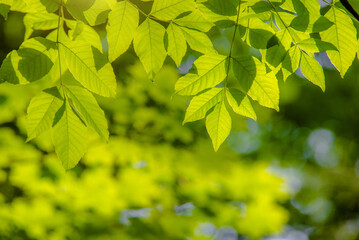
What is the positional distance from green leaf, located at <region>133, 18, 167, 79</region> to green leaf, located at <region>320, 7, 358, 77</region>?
537 millimetres

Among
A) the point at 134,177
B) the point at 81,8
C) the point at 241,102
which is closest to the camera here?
the point at 81,8

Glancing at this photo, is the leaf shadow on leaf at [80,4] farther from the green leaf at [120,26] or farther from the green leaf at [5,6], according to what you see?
the green leaf at [5,6]

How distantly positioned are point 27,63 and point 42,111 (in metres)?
0.16

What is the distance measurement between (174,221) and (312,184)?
5.84 meters

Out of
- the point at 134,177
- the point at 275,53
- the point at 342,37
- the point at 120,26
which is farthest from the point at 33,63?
the point at 134,177

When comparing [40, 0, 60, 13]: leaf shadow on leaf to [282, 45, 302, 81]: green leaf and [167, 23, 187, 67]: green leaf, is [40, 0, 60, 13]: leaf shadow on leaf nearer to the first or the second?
[167, 23, 187, 67]: green leaf

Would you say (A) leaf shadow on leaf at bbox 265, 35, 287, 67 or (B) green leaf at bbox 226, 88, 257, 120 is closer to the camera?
(A) leaf shadow on leaf at bbox 265, 35, 287, 67

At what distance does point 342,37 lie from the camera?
42.4 inches

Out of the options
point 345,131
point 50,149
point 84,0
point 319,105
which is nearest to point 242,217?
point 50,149

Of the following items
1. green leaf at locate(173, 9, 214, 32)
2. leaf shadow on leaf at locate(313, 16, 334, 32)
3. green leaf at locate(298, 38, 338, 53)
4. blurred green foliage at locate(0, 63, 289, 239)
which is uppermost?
leaf shadow on leaf at locate(313, 16, 334, 32)

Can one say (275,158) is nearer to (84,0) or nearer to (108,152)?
(108,152)

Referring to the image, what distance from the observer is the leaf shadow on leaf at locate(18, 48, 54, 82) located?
1.00 metres

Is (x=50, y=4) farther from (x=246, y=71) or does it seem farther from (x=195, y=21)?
(x=246, y=71)

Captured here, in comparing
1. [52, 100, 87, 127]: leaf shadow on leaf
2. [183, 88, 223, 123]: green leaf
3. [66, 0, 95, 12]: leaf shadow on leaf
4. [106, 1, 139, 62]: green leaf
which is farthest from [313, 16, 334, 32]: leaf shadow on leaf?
[52, 100, 87, 127]: leaf shadow on leaf
